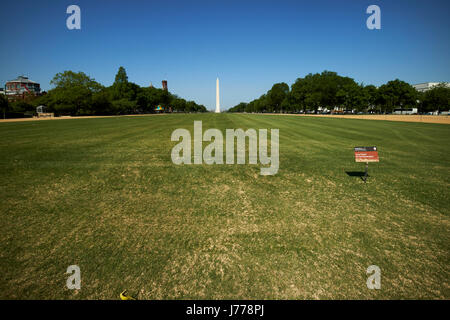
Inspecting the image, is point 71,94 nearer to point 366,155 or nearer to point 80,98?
point 80,98

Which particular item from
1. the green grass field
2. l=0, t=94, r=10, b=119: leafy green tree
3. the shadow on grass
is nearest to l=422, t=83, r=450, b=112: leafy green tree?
the green grass field

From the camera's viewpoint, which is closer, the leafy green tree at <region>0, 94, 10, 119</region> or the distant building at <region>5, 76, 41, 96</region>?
the leafy green tree at <region>0, 94, 10, 119</region>

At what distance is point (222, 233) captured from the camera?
180 inches

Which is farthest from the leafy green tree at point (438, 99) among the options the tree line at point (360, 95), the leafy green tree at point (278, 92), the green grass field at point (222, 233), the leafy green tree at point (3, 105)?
the leafy green tree at point (3, 105)

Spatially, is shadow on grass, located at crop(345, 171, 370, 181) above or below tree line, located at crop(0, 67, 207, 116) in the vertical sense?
below

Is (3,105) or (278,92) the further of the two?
(278,92)

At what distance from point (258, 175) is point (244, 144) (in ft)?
20.9

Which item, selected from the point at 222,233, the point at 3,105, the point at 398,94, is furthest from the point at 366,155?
the point at 398,94

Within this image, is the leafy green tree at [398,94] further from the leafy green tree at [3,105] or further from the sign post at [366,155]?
the leafy green tree at [3,105]

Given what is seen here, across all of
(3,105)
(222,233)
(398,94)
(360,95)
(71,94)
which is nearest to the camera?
(222,233)

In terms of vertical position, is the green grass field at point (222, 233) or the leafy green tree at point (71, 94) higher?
the leafy green tree at point (71, 94)

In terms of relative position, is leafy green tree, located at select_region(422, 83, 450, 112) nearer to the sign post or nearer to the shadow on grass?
the shadow on grass

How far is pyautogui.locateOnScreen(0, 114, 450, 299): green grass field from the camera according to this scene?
327cm

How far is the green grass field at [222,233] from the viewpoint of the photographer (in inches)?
129
